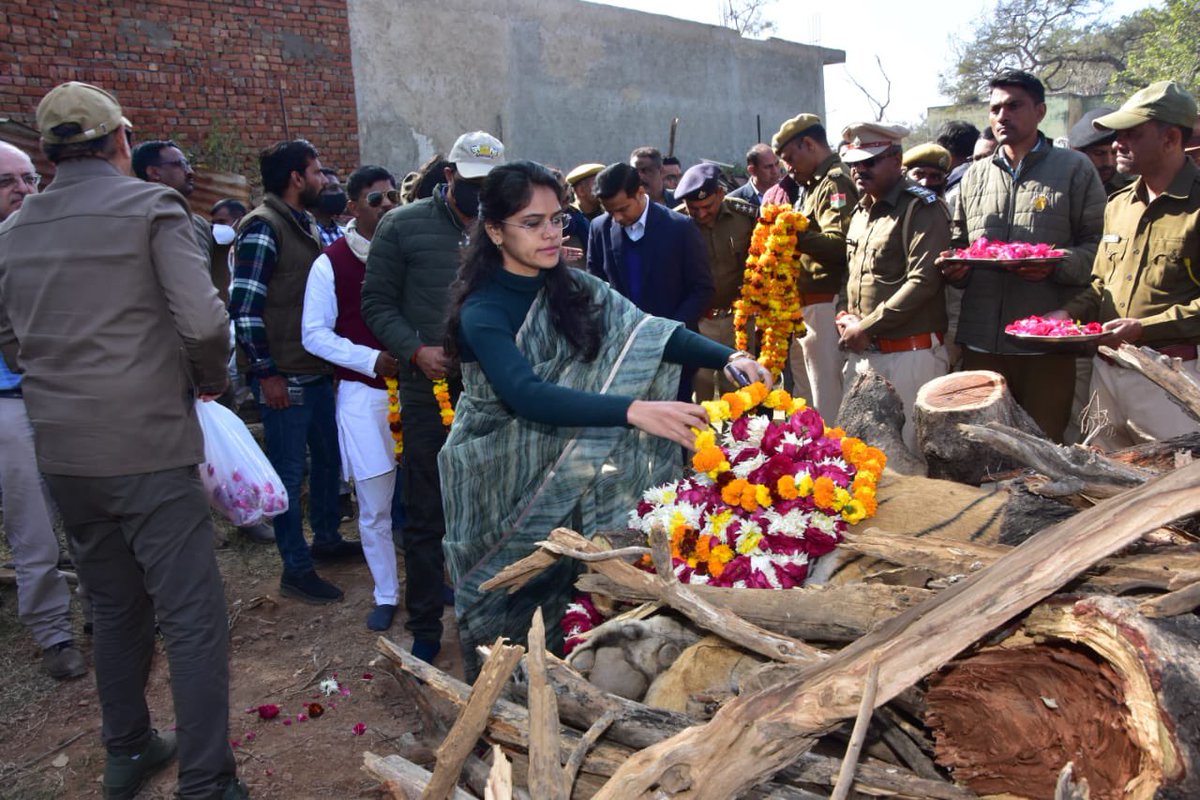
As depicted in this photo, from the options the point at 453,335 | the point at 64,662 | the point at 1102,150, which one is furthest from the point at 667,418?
the point at 1102,150

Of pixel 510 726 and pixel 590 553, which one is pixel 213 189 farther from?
pixel 510 726

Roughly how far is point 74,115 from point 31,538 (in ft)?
8.59

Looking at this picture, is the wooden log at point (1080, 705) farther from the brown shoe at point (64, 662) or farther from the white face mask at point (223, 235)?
the white face mask at point (223, 235)

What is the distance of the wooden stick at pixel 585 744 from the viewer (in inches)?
75.7

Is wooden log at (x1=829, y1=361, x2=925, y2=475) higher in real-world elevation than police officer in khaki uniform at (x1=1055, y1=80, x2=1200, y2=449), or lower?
lower

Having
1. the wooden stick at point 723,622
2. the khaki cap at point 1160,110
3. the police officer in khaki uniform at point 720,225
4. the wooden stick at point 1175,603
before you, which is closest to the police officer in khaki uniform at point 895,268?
the khaki cap at point 1160,110

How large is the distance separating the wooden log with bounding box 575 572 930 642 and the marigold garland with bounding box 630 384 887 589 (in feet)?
0.98

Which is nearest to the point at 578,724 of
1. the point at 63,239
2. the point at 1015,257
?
the point at 63,239

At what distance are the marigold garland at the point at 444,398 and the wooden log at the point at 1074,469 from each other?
254cm

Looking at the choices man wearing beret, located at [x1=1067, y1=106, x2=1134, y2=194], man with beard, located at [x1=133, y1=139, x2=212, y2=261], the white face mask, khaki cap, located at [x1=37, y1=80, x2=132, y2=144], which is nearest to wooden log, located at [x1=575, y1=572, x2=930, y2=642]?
khaki cap, located at [x1=37, y1=80, x2=132, y2=144]

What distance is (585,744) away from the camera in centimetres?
198

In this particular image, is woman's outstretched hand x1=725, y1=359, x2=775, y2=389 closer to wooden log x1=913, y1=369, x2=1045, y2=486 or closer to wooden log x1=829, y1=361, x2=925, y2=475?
wooden log x1=829, y1=361, x2=925, y2=475

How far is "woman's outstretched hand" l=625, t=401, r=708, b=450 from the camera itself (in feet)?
9.61

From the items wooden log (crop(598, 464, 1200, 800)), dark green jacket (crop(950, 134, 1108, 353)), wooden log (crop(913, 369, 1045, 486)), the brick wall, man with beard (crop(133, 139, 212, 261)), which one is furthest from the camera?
the brick wall
